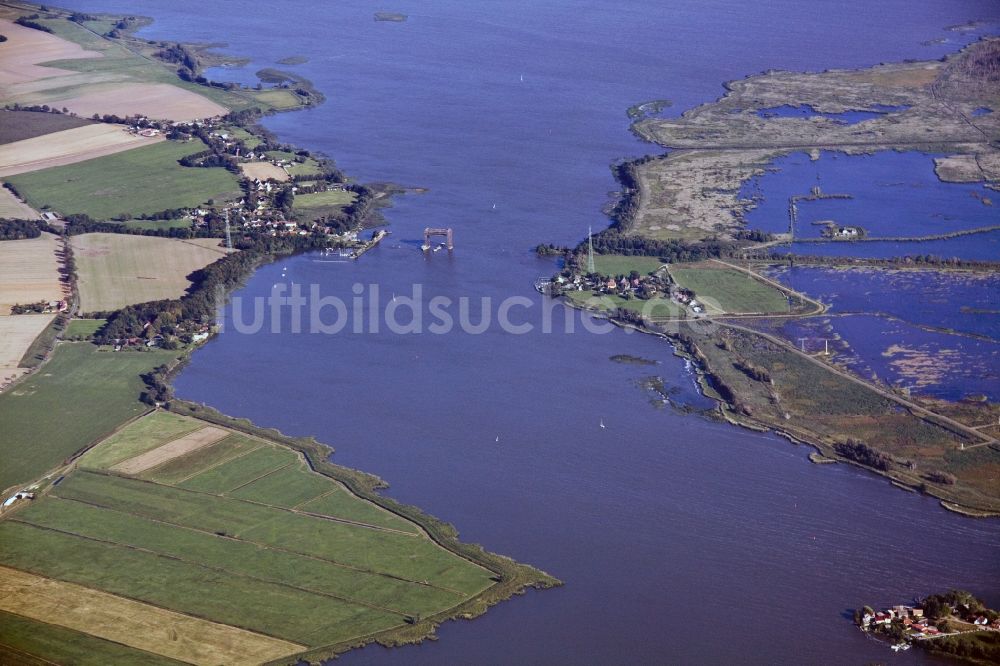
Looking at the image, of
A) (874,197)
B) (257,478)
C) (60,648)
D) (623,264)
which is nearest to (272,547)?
(257,478)

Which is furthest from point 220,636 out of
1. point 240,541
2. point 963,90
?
point 963,90

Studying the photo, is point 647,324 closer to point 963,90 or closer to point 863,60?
point 963,90

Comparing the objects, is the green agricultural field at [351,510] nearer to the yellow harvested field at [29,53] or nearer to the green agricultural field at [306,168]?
the green agricultural field at [306,168]

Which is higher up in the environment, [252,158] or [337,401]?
[252,158]

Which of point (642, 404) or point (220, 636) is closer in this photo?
point (220, 636)

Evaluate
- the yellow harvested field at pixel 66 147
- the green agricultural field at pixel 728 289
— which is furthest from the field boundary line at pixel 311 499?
the yellow harvested field at pixel 66 147

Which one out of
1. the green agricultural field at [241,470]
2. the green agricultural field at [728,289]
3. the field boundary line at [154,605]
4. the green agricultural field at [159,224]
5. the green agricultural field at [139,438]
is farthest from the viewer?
the green agricultural field at [159,224]

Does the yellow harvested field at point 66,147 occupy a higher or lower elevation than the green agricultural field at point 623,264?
higher
